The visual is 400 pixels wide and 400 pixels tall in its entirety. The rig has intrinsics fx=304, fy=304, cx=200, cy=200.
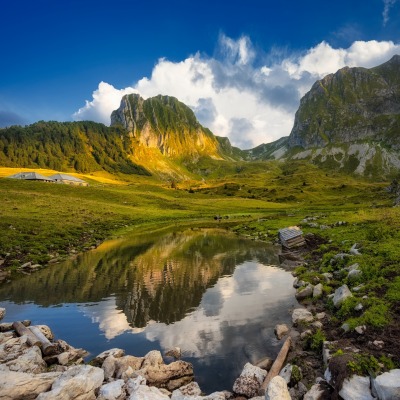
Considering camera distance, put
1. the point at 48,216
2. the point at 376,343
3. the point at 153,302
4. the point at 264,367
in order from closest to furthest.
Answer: the point at 376,343
the point at 264,367
the point at 153,302
the point at 48,216

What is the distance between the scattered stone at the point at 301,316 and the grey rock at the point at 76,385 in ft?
38.7

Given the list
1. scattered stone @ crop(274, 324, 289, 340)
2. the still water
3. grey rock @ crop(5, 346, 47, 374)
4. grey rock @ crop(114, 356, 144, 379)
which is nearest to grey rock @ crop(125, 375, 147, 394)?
grey rock @ crop(114, 356, 144, 379)

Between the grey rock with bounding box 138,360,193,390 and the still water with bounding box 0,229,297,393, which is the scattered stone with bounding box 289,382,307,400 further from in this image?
the grey rock with bounding box 138,360,193,390

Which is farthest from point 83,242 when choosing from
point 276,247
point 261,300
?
point 261,300

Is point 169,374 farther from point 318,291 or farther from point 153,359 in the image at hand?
point 318,291

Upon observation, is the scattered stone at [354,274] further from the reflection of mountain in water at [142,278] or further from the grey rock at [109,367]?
the grey rock at [109,367]

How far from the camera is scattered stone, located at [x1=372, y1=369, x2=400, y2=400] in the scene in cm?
905

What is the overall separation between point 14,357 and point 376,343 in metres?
17.0

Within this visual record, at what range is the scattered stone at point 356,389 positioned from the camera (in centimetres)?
996

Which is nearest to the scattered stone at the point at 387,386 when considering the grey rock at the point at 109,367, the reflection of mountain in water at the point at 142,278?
the grey rock at the point at 109,367

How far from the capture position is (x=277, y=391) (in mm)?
10648

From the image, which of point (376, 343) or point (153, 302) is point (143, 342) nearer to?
point (153, 302)

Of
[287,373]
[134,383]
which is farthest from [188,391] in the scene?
[287,373]

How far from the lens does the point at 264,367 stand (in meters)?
14.4
